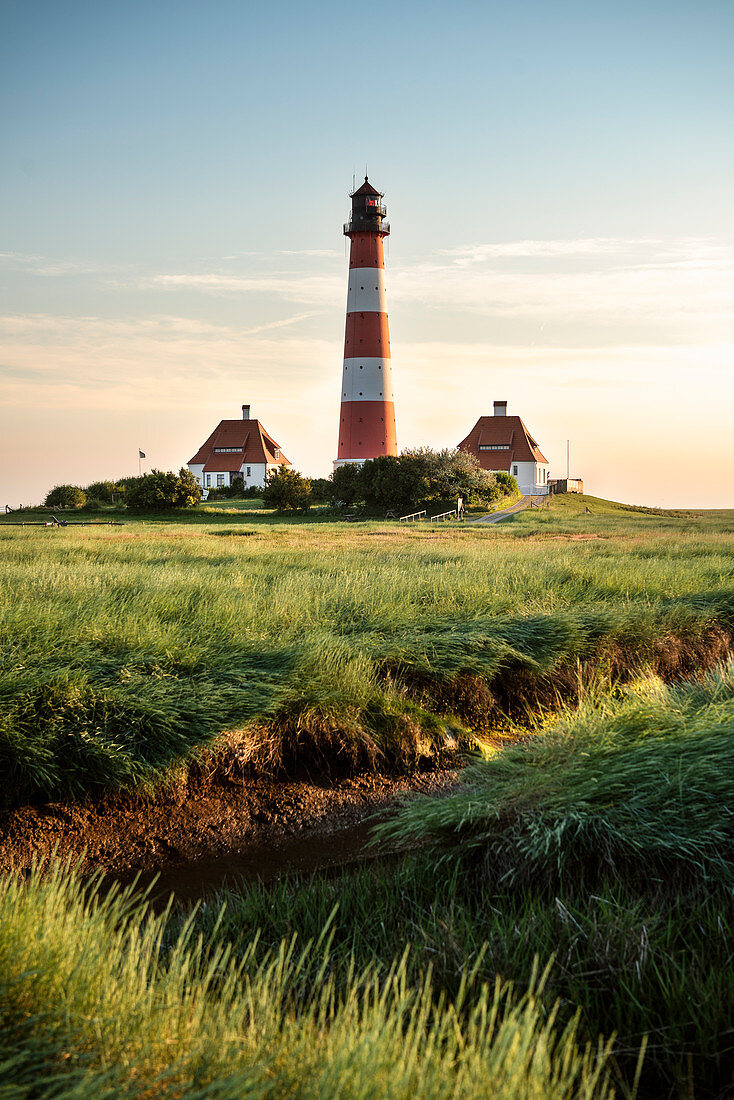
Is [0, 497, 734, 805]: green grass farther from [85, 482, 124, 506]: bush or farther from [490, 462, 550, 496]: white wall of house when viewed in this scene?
[490, 462, 550, 496]: white wall of house

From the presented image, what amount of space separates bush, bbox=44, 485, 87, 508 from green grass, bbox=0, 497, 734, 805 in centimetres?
4066

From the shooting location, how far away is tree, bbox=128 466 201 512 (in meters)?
48.4

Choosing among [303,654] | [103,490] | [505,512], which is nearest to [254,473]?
[103,490]

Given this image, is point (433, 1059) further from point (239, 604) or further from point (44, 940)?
point (239, 604)

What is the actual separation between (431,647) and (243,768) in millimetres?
2398

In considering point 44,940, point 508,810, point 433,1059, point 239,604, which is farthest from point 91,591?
point 433,1059

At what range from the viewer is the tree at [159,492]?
159 ft

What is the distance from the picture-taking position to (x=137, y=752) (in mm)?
5590

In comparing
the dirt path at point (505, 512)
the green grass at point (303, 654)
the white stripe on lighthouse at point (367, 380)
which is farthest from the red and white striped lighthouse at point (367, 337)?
the green grass at point (303, 654)

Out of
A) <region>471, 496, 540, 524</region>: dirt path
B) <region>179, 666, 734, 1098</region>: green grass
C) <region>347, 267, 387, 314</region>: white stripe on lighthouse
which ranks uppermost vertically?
<region>347, 267, 387, 314</region>: white stripe on lighthouse

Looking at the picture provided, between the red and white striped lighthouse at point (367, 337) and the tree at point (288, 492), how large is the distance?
3.79 meters

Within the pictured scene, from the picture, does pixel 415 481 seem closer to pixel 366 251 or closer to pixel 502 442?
pixel 366 251

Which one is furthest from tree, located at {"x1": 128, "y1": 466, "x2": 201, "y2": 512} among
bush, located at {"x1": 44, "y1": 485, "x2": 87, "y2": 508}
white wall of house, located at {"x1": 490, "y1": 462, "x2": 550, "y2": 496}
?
white wall of house, located at {"x1": 490, "y1": 462, "x2": 550, "y2": 496}

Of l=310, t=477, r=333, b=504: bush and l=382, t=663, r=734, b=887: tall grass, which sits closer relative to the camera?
l=382, t=663, r=734, b=887: tall grass
